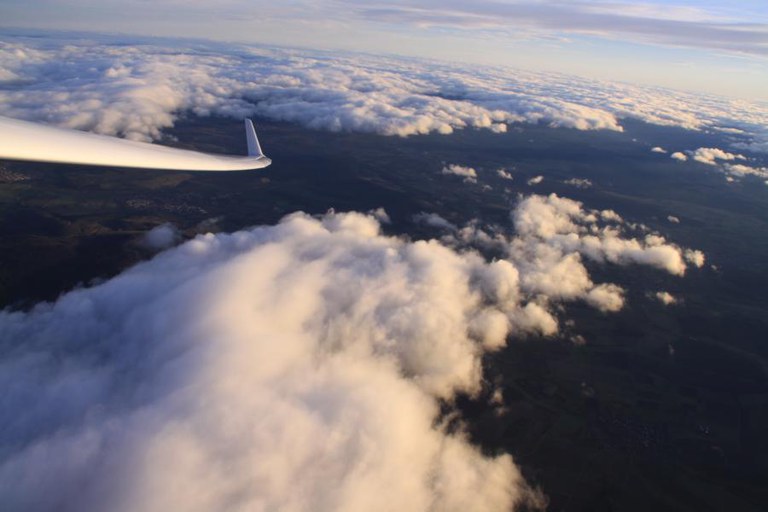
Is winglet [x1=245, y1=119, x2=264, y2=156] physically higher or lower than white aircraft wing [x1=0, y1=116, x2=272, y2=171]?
lower

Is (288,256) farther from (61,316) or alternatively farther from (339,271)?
(61,316)

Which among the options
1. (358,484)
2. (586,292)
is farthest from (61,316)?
(586,292)

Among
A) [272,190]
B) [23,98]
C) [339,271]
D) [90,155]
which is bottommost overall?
[272,190]

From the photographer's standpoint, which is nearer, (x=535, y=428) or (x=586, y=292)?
(x=535, y=428)

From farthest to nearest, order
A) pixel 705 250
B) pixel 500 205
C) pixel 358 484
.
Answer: pixel 500 205, pixel 705 250, pixel 358 484

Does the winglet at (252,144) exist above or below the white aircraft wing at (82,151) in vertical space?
below

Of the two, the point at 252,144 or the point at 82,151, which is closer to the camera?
the point at 82,151

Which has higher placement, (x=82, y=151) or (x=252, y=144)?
(x=82, y=151)

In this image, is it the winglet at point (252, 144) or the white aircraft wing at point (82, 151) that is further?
the winglet at point (252, 144)
